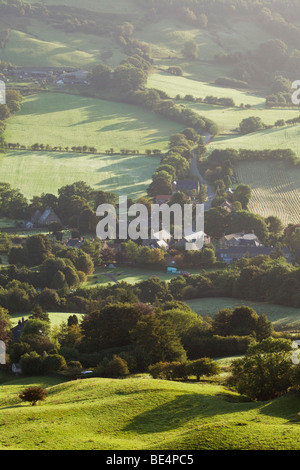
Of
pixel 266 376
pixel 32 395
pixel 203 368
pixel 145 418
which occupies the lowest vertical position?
pixel 145 418

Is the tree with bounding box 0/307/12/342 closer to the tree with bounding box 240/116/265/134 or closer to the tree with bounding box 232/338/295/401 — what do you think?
the tree with bounding box 232/338/295/401

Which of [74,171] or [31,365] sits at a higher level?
[74,171]

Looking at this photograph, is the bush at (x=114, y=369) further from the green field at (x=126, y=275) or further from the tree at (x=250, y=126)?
the tree at (x=250, y=126)

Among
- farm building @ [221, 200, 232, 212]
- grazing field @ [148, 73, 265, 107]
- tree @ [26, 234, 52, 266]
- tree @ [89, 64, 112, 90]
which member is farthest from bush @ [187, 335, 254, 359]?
tree @ [89, 64, 112, 90]

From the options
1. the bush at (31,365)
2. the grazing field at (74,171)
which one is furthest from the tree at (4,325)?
the grazing field at (74,171)

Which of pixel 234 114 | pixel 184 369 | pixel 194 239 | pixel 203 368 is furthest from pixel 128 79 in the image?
pixel 203 368

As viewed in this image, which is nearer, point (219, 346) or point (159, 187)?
point (219, 346)

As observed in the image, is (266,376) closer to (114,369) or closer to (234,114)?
(114,369)
